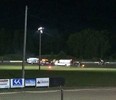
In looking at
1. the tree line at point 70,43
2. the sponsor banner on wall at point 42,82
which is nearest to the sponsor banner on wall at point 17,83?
the sponsor banner on wall at point 42,82

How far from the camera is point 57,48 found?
610 feet

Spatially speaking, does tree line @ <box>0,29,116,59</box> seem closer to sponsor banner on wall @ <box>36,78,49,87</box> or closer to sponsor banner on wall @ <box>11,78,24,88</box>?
sponsor banner on wall @ <box>36,78,49,87</box>

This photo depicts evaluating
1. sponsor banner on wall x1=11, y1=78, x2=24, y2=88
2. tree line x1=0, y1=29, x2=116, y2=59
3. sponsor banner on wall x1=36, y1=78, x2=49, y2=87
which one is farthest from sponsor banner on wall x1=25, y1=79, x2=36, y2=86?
tree line x1=0, y1=29, x2=116, y2=59

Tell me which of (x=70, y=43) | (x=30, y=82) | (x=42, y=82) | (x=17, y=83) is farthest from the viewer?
(x=70, y=43)

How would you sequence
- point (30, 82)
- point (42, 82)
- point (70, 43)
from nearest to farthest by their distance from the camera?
point (30, 82)
point (42, 82)
point (70, 43)

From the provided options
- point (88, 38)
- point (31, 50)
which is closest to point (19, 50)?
point (31, 50)

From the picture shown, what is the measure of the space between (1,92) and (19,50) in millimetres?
147606

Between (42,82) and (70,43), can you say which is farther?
(70,43)

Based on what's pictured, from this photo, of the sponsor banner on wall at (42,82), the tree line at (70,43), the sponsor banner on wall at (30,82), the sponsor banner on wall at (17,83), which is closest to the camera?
the sponsor banner on wall at (17,83)

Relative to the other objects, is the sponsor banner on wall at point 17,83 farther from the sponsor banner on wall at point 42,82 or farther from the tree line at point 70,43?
the tree line at point 70,43

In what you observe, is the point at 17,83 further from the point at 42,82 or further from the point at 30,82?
the point at 42,82

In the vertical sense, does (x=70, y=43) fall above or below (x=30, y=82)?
above

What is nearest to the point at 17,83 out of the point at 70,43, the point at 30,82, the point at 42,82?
the point at 30,82

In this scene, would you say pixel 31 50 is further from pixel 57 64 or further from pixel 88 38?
pixel 57 64
